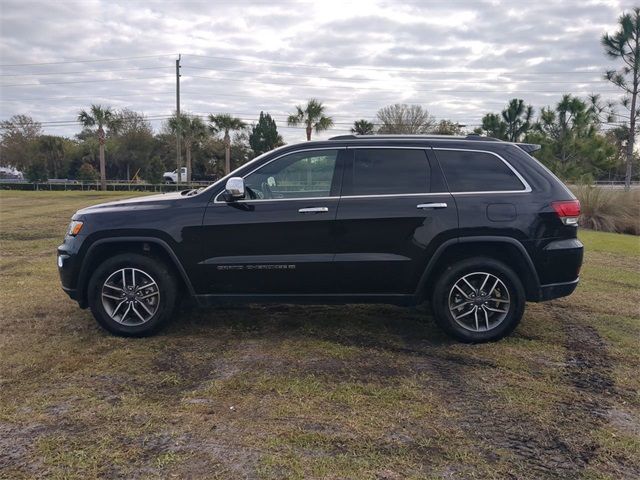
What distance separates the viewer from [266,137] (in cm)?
5225

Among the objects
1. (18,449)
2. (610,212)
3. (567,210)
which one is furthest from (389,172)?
(610,212)

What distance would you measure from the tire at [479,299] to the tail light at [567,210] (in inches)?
25.8

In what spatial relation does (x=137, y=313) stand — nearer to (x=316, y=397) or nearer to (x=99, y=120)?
(x=316, y=397)

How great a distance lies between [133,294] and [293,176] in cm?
183

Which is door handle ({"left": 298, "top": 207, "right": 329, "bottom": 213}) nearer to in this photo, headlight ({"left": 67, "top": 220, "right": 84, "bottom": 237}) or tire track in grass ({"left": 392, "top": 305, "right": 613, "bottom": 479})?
tire track in grass ({"left": 392, "top": 305, "right": 613, "bottom": 479})

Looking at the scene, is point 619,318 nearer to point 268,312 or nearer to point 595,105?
point 268,312

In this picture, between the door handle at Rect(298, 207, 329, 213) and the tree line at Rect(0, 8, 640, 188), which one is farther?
the tree line at Rect(0, 8, 640, 188)

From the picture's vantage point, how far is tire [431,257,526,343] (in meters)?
4.59

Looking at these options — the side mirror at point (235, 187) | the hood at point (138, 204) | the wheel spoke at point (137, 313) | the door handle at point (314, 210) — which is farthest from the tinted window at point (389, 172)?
the wheel spoke at point (137, 313)

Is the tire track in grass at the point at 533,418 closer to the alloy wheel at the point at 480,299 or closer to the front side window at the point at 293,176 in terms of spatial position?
→ the alloy wheel at the point at 480,299

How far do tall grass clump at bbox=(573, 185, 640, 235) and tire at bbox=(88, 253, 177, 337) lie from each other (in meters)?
14.1

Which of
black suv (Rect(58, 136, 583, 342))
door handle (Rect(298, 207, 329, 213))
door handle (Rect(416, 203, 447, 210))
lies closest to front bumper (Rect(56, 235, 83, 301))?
black suv (Rect(58, 136, 583, 342))

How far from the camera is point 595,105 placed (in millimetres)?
23109

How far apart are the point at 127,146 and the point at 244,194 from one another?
179 ft
